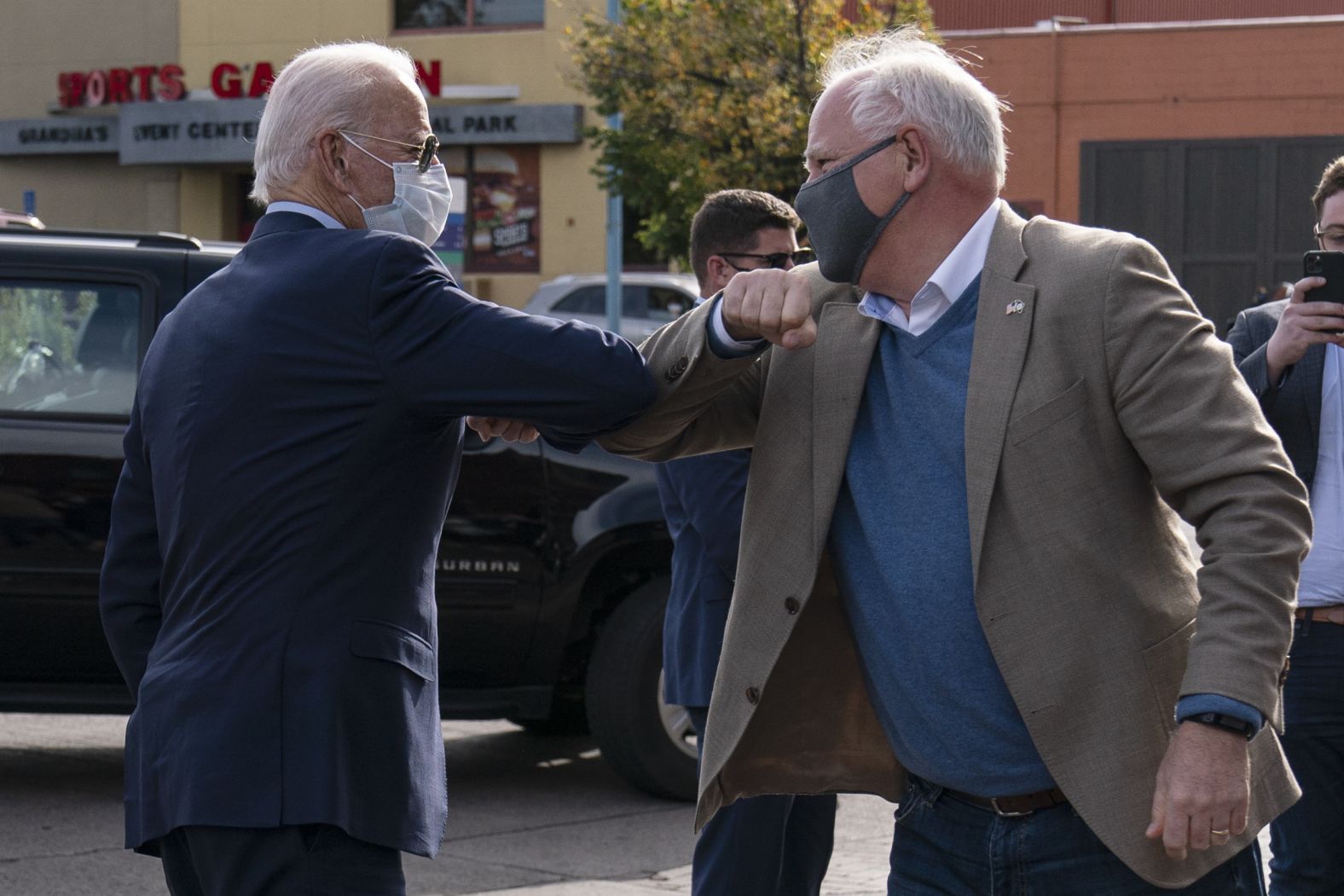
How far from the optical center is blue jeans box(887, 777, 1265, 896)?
2697 mm

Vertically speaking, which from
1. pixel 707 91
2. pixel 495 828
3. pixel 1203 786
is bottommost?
pixel 495 828

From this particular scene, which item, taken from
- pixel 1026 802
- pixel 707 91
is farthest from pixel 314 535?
pixel 707 91

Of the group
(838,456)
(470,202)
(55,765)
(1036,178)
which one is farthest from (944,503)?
(470,202)

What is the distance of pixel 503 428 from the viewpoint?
10.0 ft

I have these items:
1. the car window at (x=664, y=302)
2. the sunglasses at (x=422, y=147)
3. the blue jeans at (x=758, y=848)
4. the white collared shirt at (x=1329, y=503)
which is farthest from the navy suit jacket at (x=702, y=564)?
the car window at (x=664, y=302)

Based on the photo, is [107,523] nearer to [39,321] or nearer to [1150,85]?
[39,321]

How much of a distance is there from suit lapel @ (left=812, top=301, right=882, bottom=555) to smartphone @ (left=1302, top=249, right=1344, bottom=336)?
61.7 inches

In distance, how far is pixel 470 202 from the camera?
29969 millimetres

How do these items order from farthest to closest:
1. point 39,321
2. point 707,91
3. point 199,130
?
point 199,130 → point 707,91 → point 39,321

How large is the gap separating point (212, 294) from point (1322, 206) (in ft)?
9.40

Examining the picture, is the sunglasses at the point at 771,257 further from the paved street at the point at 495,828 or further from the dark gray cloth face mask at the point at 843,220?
the paved street at the point at 495,828

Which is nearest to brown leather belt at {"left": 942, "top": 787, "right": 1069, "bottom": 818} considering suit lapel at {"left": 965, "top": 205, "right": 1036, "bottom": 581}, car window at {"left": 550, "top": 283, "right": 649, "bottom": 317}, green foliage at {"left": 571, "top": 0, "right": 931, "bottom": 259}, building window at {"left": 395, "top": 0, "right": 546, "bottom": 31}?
suit lapel at {"left": 965, "top": 205, "right": 1036, "bottom": 581}

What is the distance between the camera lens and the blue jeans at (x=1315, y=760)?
13.6ft

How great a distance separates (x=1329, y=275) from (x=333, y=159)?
92.1 inches
